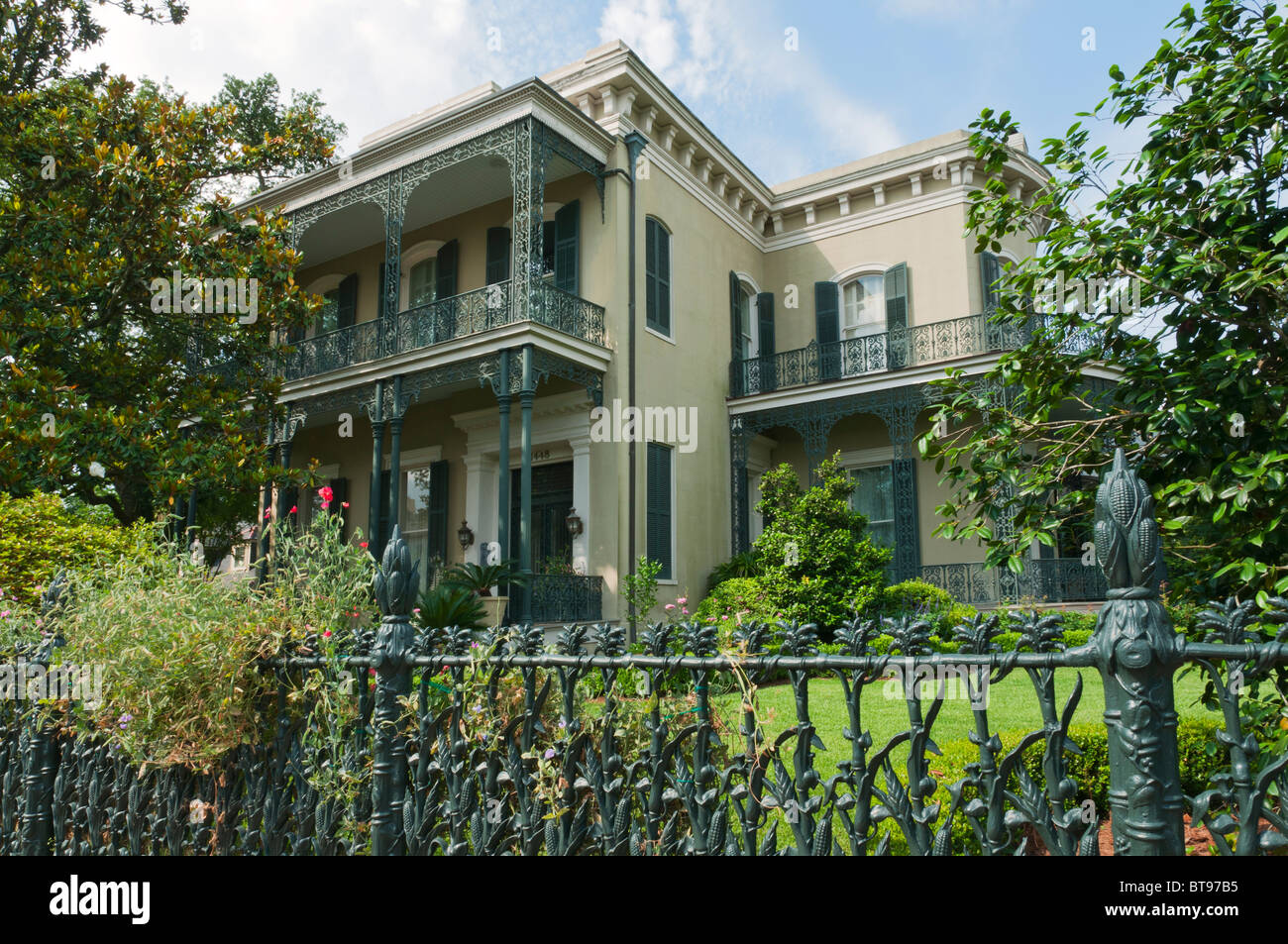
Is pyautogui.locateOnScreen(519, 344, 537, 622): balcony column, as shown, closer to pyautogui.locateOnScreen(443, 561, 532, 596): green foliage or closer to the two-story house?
the two-story house

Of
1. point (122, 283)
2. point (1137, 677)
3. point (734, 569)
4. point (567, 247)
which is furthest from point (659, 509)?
point (1137, 677)

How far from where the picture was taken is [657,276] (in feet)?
47.7

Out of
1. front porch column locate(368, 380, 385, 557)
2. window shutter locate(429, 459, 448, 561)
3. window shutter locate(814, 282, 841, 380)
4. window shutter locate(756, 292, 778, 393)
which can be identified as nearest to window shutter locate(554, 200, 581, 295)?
front porch column locate(368, 380, 385, 557)

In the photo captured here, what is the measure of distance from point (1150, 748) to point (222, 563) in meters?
20.6

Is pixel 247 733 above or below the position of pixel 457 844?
above

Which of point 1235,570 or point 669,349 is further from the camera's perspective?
point 669,349

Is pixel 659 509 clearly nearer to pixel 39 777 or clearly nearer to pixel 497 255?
pixel 497 255

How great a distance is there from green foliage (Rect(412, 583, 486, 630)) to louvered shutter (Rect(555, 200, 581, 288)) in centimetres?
565

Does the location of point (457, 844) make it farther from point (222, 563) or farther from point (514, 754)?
point (222, 563)

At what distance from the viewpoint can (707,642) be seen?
2.53 metres

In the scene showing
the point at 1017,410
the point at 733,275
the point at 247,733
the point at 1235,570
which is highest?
the point at 733,275

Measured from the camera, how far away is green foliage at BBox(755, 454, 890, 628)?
11.6m

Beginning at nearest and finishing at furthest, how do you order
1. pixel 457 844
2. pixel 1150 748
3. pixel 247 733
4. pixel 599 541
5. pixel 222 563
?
1. pixel 1150 748
2. pixel 457 844
3. pixel 247 733
4. pixel 599 541
5. pixel 222 563
